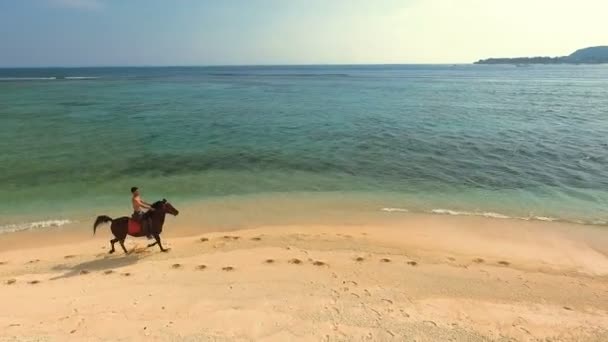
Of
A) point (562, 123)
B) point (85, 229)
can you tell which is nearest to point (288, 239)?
point (85, 229)

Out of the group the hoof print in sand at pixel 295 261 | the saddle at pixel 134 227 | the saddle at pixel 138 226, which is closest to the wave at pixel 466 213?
the hoof print in sand at pixel 295 261

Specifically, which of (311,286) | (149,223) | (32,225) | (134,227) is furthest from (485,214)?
(32,225)

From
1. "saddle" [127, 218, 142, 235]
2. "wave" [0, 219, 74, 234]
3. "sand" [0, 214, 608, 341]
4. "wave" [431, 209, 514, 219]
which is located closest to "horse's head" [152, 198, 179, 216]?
"saddle" [127, 218, 142, 235]

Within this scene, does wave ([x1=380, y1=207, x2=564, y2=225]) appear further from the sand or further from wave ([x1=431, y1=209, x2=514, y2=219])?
the sand

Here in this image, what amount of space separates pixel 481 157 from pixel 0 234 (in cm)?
2294

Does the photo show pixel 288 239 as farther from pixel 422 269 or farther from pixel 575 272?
pixel 575 272

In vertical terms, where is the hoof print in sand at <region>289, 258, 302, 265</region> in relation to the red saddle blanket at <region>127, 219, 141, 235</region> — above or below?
below

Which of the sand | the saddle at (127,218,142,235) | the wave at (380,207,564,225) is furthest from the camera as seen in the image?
the wave at (380,207,564,225)

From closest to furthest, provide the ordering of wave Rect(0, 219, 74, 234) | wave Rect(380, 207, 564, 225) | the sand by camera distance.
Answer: the sand → wave Rect(0, 219, 74, 234) → wave Rect(380, 207, 564, 225)

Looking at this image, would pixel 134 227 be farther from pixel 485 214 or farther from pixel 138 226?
pixel 485 214

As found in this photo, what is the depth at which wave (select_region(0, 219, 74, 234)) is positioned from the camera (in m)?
14.3

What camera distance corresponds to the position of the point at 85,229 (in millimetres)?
14391

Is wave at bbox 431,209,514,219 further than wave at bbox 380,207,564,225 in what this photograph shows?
Yes

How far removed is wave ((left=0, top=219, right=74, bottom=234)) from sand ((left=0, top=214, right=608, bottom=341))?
62 cm
